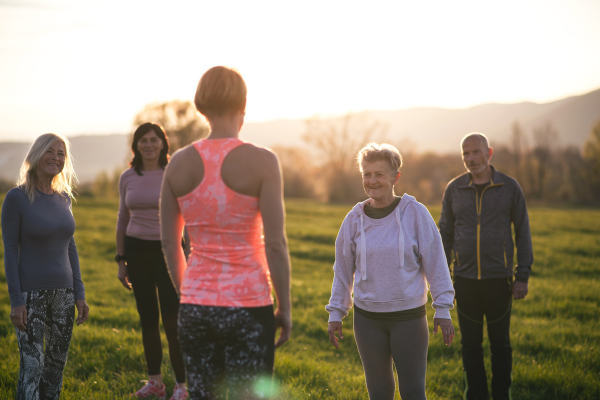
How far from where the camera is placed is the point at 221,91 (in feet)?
6.97

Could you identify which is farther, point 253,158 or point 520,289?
point 520,289

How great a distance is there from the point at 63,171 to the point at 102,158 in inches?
8288

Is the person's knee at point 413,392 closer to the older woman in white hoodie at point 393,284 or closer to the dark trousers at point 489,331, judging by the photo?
the older woman in white hoodie at point 393,284

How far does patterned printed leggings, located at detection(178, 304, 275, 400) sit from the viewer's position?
6.93 ft

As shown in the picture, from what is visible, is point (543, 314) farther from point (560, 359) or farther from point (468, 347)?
point (468, 347)

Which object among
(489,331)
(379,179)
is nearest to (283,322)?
(379,179)

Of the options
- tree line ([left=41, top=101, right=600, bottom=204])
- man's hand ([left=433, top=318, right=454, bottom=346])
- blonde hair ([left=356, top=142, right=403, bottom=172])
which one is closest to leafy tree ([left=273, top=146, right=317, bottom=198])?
tree line ([left=41, top=101, right=600, bottom=204])

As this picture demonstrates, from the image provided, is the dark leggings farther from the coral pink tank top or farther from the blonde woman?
the coral pink tank top

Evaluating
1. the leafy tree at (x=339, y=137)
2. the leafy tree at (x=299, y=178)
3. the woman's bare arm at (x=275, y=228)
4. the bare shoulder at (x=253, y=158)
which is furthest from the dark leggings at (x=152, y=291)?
the leafy tree at (x=339, y=137)

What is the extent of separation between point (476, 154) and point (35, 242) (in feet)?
13.7

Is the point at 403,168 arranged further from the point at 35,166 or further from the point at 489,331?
the point at 35,166

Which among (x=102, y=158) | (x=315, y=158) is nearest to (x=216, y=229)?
(x=315, y=158)

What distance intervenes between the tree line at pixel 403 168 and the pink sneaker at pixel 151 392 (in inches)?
1654

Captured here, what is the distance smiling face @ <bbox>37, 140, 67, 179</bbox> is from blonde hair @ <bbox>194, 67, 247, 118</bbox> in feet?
6.85
